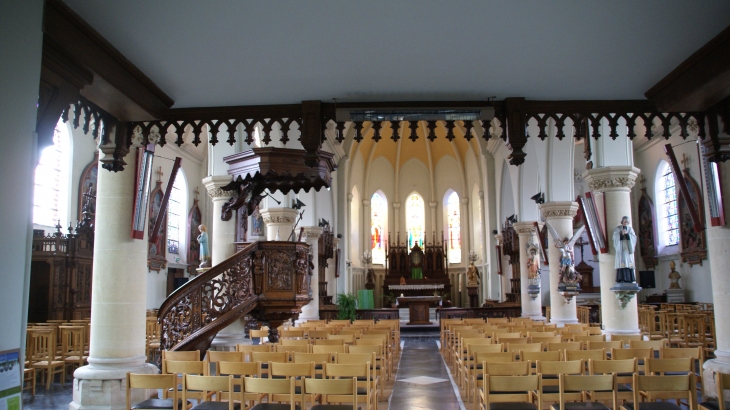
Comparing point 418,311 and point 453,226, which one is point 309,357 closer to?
point 418,311

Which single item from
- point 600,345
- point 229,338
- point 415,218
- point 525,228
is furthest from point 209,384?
point 415,218

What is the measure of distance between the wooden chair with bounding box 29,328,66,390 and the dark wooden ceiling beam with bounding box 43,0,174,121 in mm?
5350

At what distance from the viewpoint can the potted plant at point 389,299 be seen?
28.8m

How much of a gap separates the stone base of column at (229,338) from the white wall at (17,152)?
8.58 metres

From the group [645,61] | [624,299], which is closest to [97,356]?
[645,61]

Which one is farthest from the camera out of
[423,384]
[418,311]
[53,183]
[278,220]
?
[418,311]

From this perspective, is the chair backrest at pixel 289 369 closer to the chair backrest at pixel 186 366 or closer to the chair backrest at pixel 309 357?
the chair backrest at pixel 309 357

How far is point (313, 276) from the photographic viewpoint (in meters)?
19.6

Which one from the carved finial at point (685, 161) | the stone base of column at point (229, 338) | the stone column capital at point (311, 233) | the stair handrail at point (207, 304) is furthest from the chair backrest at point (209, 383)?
the carved finial at point (685, 161)

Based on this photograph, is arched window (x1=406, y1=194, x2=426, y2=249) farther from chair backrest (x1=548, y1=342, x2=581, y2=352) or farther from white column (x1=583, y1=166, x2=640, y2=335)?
chair backrest (x1=548, y1=342, x2=581, y2=352)

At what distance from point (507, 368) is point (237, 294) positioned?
18.6 ft

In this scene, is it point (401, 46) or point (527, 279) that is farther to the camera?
point (527, 279)

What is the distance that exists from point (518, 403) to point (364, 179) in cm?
2624

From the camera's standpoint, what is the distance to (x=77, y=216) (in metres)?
19.2
